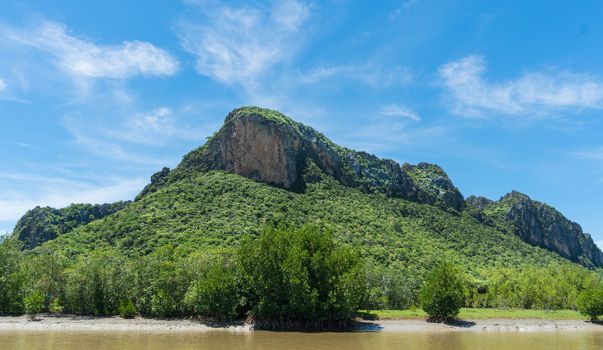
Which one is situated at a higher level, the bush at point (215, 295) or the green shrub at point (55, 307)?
the bush at point (215, 295)

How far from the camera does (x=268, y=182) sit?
13700 centimetres

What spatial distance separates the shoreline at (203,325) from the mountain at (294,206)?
85.4 ft

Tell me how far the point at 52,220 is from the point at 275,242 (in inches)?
4836

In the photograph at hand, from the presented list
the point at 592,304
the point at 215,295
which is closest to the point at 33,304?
the point at 215,295

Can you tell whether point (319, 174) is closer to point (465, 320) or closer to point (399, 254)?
point (399, 254)

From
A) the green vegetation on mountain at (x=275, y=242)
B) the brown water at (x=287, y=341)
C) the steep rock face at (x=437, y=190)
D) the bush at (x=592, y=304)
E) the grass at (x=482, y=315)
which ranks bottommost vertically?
the brown water at (x=287, y=341)

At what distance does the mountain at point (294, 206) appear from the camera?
102188 mm

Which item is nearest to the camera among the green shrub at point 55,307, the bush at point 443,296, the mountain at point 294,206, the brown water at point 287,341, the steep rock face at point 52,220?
the brown water at point 287,341

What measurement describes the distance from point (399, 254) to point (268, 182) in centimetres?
4627

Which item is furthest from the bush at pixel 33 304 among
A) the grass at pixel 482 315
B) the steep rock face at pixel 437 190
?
the steep rock face at pixel 437 190

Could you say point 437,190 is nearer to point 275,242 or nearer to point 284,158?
point 284,158

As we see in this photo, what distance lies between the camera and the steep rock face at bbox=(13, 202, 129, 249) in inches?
5613

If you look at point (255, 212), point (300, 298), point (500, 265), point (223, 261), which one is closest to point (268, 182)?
point (255, 212)

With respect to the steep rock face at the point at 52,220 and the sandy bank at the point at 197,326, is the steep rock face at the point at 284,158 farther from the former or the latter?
the sandy bank at the point at 197,326
